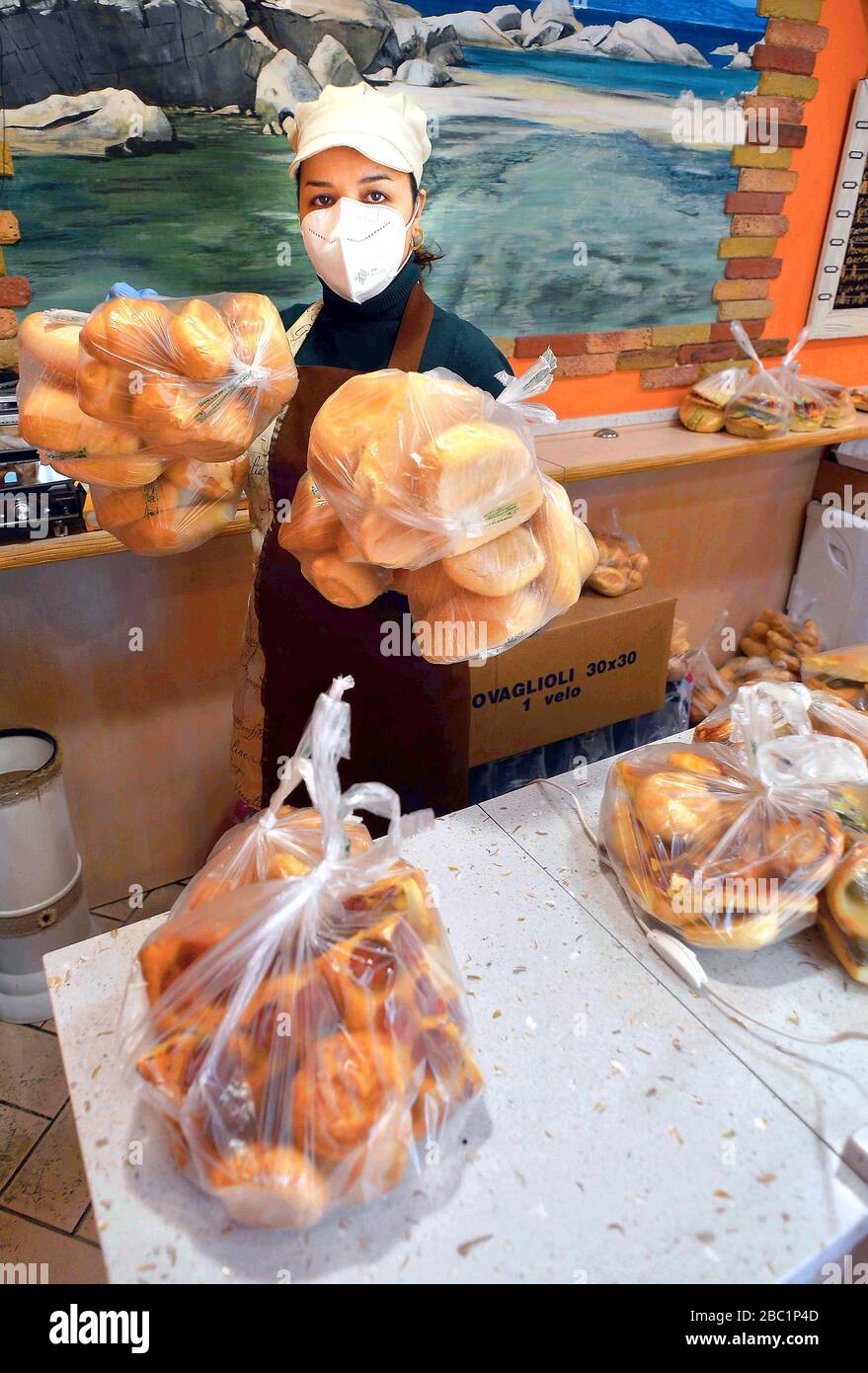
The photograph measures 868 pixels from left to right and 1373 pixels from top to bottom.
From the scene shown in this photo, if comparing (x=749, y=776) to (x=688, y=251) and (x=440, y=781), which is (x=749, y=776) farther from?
(x=688, y=251)

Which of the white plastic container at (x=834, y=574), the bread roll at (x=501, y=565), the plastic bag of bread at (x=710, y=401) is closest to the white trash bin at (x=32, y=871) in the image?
the bread roll at (x=501, y=565)

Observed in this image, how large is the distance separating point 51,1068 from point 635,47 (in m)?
→ 2.82

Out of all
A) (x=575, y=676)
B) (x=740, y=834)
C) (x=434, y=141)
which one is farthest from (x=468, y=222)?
(x=740, y=834)

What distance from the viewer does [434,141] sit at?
194 cm

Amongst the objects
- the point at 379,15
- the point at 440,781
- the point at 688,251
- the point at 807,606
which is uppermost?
the point at 379,15

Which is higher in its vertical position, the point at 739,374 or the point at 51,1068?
the point at 739,374

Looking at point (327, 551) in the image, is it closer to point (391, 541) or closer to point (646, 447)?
point (391, 541)

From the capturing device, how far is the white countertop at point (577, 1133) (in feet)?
2.26

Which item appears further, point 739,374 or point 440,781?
point 739,374

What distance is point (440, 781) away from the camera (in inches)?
64.6

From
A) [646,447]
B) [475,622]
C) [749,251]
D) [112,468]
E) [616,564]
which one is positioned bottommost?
[616,564]

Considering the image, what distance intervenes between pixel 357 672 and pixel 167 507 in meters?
0.52
